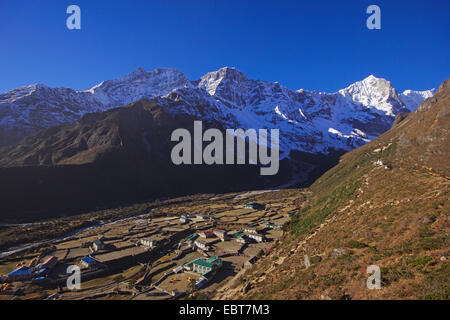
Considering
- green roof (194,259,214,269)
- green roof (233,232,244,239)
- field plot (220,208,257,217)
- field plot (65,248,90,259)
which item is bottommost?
field plot (65,248,90,259)

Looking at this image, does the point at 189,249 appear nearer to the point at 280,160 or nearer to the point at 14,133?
the point at 280,160

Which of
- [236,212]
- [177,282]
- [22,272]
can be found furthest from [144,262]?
[236,212]

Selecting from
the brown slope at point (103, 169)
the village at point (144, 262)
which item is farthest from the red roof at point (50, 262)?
the brown slope at point (103, 169)

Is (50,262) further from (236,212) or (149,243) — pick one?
(236,212)

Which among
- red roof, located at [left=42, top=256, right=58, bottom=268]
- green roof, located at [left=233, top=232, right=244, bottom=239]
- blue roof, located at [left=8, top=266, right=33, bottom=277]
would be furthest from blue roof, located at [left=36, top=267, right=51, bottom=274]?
green roof, located at [left=233, top=232, right=244, bottom=239]

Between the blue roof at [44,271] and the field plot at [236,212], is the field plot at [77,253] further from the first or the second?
the field plot at [236,212]

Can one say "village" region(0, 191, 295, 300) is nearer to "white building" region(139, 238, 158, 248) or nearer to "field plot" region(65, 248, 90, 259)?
"white building" region(139, 238, 158, 248)
